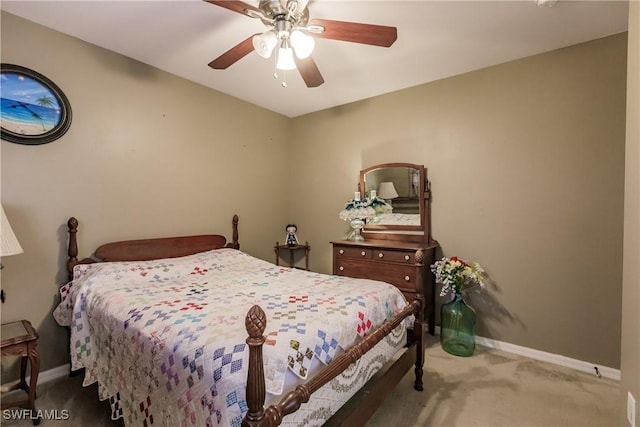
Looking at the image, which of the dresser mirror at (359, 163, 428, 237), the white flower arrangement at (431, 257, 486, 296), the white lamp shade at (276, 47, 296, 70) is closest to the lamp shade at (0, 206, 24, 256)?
the white lamp shade at (276, 47, 296, 70)

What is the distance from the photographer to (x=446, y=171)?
10.1ft

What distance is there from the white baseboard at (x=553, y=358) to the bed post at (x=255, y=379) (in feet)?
8.48

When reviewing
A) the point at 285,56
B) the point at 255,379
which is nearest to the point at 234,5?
the point at 285,56

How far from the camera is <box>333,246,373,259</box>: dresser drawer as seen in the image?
312cm

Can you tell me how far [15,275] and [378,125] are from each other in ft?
11.4

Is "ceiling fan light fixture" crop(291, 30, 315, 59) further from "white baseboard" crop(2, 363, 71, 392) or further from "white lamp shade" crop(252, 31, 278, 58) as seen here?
"white baseboard" crop(2, 363, 71, 392)

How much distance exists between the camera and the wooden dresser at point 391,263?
285cm

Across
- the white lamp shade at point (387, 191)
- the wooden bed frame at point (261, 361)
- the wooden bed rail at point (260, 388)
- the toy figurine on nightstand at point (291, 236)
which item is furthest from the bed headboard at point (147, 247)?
the wooden bed rail at point (260, 388)

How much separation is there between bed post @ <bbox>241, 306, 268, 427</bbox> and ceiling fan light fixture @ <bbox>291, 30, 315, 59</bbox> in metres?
1.51

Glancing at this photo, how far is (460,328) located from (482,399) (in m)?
0.71

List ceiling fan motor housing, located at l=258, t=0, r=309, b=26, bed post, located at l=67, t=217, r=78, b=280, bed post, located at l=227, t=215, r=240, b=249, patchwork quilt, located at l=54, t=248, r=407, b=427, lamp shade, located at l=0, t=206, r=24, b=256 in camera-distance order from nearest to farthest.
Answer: patchwork quilt, located at l=54, t=248, r=407, b=427
ceiling fan motor housing, located at l=258, t=0, r=309, b=26
lamp shade, located at l=0, t=206, r=24, b=256
bed post, located at l=67, t=217, r=78, b=280
bed post, located at l=227, t=215, r=240, b=249

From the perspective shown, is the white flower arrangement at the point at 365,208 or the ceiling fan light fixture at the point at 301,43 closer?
the ceiling fan light fixture at the point at 301,43

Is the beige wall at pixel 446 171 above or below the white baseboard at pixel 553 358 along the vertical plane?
above

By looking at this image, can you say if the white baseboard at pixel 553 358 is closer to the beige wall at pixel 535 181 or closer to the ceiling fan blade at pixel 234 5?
the beige wall at pixel 535 181
